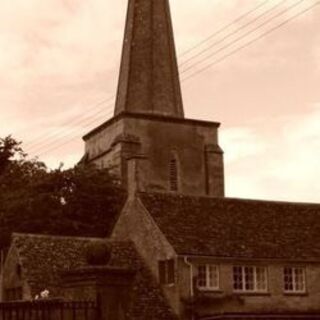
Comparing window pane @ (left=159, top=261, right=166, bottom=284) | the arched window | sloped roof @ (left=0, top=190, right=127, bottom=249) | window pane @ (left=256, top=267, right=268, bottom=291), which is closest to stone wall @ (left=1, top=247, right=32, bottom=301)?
window pane @ (left=159, top=261, right=166, bottom=284)

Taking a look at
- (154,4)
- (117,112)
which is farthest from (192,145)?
(154,4)

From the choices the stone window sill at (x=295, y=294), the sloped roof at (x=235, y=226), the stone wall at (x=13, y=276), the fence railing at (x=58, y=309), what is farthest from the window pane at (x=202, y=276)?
the fence railing at (x=58, y=309)

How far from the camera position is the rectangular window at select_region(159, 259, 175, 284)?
124ft

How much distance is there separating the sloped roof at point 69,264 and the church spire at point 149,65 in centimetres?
2986

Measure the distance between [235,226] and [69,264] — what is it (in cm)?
895

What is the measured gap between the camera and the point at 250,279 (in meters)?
39.6

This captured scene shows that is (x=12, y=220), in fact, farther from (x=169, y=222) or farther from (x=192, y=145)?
(x=192, y=145)

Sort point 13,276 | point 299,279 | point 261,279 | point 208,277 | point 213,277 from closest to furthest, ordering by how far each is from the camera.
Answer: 1. point 13,276
2. point 208,277
3. point 213,277
4. point 261,279
5. point 299,279

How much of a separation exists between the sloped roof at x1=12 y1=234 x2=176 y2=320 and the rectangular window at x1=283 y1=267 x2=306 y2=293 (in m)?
6.51

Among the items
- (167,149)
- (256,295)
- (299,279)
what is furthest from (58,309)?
(167,149)

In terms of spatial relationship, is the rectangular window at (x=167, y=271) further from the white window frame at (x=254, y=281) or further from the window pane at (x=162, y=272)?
the white window frame at (x=254, y=281)

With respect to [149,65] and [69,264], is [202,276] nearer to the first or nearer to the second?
[69,264]

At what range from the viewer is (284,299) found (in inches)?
1576

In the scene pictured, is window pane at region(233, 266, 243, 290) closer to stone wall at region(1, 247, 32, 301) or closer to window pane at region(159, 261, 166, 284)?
window pane at region(159, 261, 166, 284)
